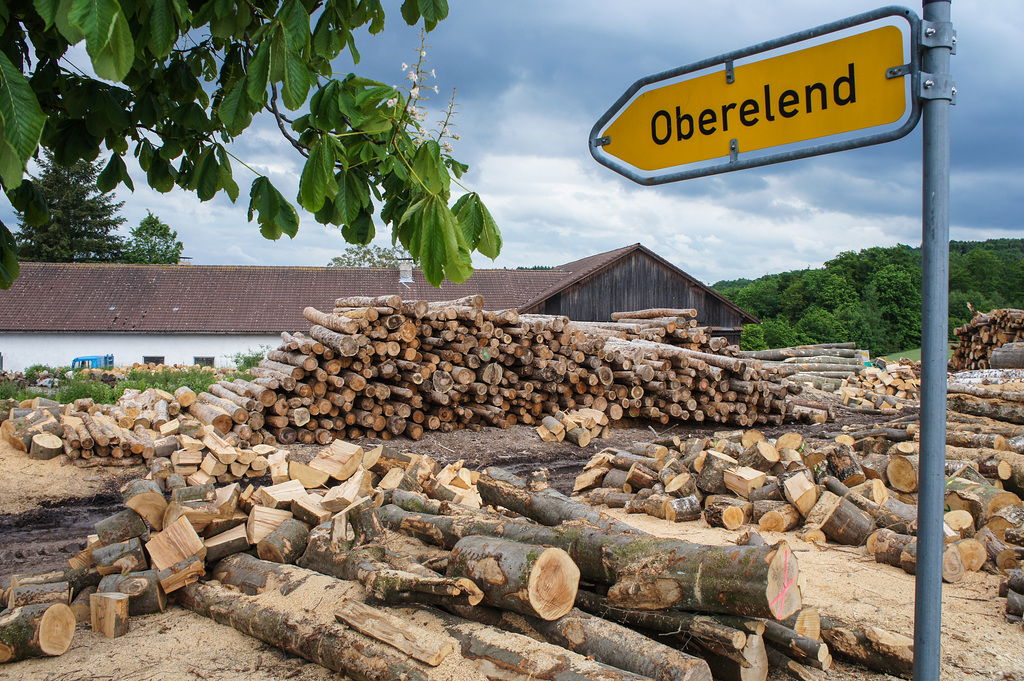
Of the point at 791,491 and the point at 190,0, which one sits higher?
the point at 190,0

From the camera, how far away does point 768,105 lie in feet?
5.87

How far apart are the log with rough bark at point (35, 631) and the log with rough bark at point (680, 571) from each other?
2274 mm

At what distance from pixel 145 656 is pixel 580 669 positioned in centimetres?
226

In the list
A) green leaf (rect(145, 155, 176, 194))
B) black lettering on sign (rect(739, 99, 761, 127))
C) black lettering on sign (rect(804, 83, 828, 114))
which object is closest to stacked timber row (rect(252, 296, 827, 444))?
green leaf (rect(145, 155, 176, 194))

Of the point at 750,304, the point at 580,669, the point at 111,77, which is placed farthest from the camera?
the point at 750,304

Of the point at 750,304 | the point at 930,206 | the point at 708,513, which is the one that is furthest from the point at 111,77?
the point at 750,304

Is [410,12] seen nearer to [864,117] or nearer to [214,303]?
[864,117]

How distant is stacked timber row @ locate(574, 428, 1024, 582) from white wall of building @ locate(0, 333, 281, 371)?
19217 millimetres

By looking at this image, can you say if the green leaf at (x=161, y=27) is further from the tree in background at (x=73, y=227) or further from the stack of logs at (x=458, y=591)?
the tree in background at (x=73, y=227)

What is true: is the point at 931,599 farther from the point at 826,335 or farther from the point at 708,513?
the point at 826,335

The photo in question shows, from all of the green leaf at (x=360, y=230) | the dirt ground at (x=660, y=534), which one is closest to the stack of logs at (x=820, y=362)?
the dirt ground at (x=660, y=534)

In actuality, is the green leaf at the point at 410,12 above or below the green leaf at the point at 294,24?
above

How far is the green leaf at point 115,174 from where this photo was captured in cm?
351

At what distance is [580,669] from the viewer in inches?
90.1
